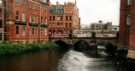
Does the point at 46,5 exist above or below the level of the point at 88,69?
above

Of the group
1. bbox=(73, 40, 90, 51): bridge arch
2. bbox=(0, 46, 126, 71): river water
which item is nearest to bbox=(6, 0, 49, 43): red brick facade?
bbox=(73, 40, 90, 51): bridge arch

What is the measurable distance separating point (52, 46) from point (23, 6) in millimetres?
16781

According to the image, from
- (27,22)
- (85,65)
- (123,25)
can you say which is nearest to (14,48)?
(27,22)

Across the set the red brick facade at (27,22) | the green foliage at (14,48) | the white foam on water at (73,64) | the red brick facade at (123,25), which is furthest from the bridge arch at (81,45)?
the white foam on water at (73,64)

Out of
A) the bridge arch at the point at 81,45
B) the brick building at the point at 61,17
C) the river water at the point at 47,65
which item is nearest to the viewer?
the river water at the point at 47,65

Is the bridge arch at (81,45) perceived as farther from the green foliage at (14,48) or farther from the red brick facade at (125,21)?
the red brick facade at (125,21)

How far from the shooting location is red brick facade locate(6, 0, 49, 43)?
71.8 metres

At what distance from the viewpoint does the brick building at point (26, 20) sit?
7112 cm

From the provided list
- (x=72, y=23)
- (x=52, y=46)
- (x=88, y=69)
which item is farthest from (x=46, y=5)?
(x=88, y=69)

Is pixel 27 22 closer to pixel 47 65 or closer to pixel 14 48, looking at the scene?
pixel 14 48

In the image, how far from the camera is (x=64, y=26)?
134 metres

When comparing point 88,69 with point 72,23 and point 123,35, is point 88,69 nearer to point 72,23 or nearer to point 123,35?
point 123,35

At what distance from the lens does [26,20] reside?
78.6 meters

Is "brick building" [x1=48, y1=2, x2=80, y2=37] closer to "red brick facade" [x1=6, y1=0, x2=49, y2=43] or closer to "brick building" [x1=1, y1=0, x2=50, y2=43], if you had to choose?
"brick building" [x1=1, y1=0, x2=50, y2=43]
